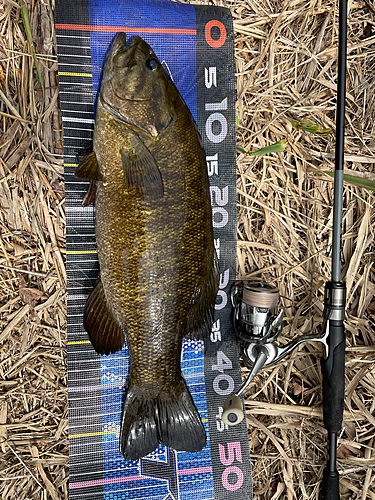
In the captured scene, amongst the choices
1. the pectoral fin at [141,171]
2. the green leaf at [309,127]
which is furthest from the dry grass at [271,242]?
the pectoral fin at [141,171]

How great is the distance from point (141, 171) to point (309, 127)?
1.07 metres

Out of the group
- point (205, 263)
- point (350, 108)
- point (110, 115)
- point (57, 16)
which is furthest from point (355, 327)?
point (57, 16)

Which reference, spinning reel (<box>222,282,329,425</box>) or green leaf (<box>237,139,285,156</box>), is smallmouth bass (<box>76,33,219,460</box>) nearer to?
spinning reel (<box>222,282,329,425</box>)

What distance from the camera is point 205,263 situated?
1745mm

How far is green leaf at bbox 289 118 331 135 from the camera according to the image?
2010 millimetres

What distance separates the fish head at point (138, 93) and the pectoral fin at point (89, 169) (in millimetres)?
228

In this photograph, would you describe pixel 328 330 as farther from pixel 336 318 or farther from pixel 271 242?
pixel 271 242

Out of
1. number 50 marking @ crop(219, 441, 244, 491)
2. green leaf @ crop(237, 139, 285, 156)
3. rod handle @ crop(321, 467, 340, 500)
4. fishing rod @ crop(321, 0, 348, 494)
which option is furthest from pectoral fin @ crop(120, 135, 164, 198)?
rod handle @ crop(321, 467, 340, 500)

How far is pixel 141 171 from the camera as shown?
1583 mm

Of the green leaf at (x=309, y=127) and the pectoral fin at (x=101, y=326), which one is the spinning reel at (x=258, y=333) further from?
the green leaf at (x=309, y=127)

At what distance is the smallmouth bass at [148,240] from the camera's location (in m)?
1.61

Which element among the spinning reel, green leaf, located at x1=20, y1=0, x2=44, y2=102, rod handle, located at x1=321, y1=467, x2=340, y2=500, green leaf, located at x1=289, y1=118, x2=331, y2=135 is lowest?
rod handle, located at x1=321, y1=467, x2=340, y2=500

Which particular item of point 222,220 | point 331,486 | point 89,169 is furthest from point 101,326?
point 331,486

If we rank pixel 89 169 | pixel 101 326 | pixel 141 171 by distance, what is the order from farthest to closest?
pixel 101 326
pixel 89 169
pixel 141 171
